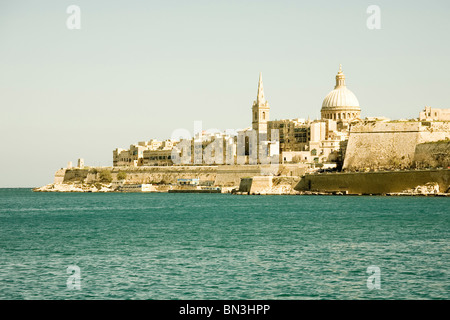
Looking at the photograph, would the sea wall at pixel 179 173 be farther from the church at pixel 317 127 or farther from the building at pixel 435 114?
the building at pixel 435 114

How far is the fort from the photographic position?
50094 millimetres

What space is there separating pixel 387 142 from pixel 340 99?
23.6m

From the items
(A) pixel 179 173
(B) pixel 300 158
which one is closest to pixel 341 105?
(B) pixel 300 158

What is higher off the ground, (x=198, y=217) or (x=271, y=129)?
(x=271, y=129)

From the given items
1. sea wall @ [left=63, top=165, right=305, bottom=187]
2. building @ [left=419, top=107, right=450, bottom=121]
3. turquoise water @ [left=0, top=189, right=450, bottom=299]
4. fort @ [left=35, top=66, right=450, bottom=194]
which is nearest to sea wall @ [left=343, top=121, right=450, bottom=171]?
fort @ [left=35, top=66, right=450, bottom=194]

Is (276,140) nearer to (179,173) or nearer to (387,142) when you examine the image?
(179,173)

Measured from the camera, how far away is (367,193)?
50281 millimetres

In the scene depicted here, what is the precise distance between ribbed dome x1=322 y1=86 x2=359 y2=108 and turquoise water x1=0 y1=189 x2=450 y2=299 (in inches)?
1850

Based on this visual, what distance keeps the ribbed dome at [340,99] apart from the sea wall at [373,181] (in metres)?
20.6

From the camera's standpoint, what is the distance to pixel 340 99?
7606 cm

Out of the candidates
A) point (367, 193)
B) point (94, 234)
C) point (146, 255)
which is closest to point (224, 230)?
point (94, 234)

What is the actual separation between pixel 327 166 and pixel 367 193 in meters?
11.0

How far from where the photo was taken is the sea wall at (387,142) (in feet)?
169
